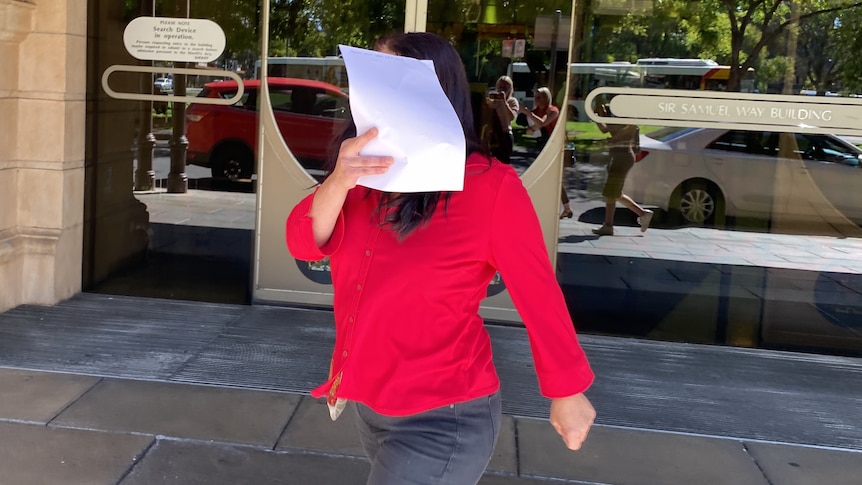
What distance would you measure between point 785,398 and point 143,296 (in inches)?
158

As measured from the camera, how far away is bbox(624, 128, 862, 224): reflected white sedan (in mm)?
5297

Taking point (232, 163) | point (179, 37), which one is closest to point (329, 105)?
point (232, 163)

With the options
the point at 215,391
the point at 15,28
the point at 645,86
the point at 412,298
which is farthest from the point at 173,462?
the point at 645,86

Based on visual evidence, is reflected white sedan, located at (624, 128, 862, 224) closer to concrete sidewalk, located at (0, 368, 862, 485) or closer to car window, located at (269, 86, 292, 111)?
concrete sidewalk, located at (0, 368, 862, 485)

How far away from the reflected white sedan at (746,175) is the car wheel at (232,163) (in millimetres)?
2394

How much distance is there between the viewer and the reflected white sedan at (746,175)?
5297 mm

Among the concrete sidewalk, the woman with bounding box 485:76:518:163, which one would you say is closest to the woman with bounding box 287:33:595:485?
the concrete sidewalk

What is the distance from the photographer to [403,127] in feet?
6.11

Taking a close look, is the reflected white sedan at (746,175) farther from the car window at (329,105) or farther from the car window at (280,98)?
the car window at (280,98)

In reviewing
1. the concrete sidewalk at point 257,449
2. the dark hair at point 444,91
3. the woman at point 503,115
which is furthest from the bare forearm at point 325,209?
the woman at point 503,115

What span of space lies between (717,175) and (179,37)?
3403mm

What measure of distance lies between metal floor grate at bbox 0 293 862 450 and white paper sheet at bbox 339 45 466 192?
272cm

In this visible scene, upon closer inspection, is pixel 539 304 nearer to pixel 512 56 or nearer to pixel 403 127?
pixel 403 127

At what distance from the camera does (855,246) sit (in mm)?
5508
